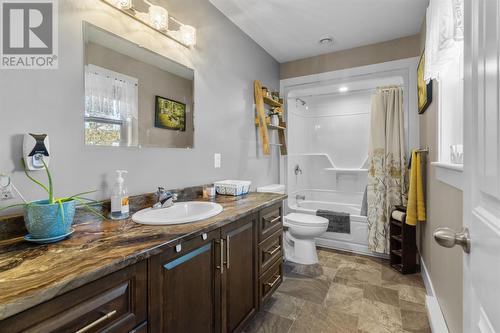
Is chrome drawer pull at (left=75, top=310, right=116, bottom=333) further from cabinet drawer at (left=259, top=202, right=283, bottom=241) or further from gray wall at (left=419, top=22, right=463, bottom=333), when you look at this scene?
gray wall at (left=419, top=22, right=463, bottom=333)

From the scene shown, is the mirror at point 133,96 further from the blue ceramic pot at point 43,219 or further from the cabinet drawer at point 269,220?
the cabinet drawer at point 269,220

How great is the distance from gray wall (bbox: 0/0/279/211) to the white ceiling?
0.17 metres

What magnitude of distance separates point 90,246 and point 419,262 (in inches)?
115

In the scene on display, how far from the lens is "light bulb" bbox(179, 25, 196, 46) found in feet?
5.58

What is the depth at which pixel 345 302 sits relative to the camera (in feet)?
6.34

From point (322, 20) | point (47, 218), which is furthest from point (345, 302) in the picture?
point (322, 20)

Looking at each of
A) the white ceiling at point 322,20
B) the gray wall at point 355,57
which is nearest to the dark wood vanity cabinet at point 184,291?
the white ceiling at point 322,20

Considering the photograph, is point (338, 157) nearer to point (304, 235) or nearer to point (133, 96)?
point (304, 235)

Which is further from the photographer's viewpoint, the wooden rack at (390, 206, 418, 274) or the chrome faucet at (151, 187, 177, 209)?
the wooden rack at (390, 206, 418, 274)

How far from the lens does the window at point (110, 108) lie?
122cm

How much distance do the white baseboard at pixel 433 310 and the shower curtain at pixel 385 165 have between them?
682mm

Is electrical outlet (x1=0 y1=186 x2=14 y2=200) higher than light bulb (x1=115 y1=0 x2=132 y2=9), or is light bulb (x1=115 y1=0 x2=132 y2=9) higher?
light bulb (x1=115 y1=0 x2=132 y2=9)

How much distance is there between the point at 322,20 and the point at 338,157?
91.3 inches

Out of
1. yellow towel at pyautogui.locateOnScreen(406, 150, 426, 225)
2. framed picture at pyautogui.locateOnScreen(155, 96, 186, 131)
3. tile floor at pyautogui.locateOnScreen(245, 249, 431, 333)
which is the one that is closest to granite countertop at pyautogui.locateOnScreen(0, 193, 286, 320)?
framed picture at pyautogui.locateOnScreen(155, 96, 186, 131)
